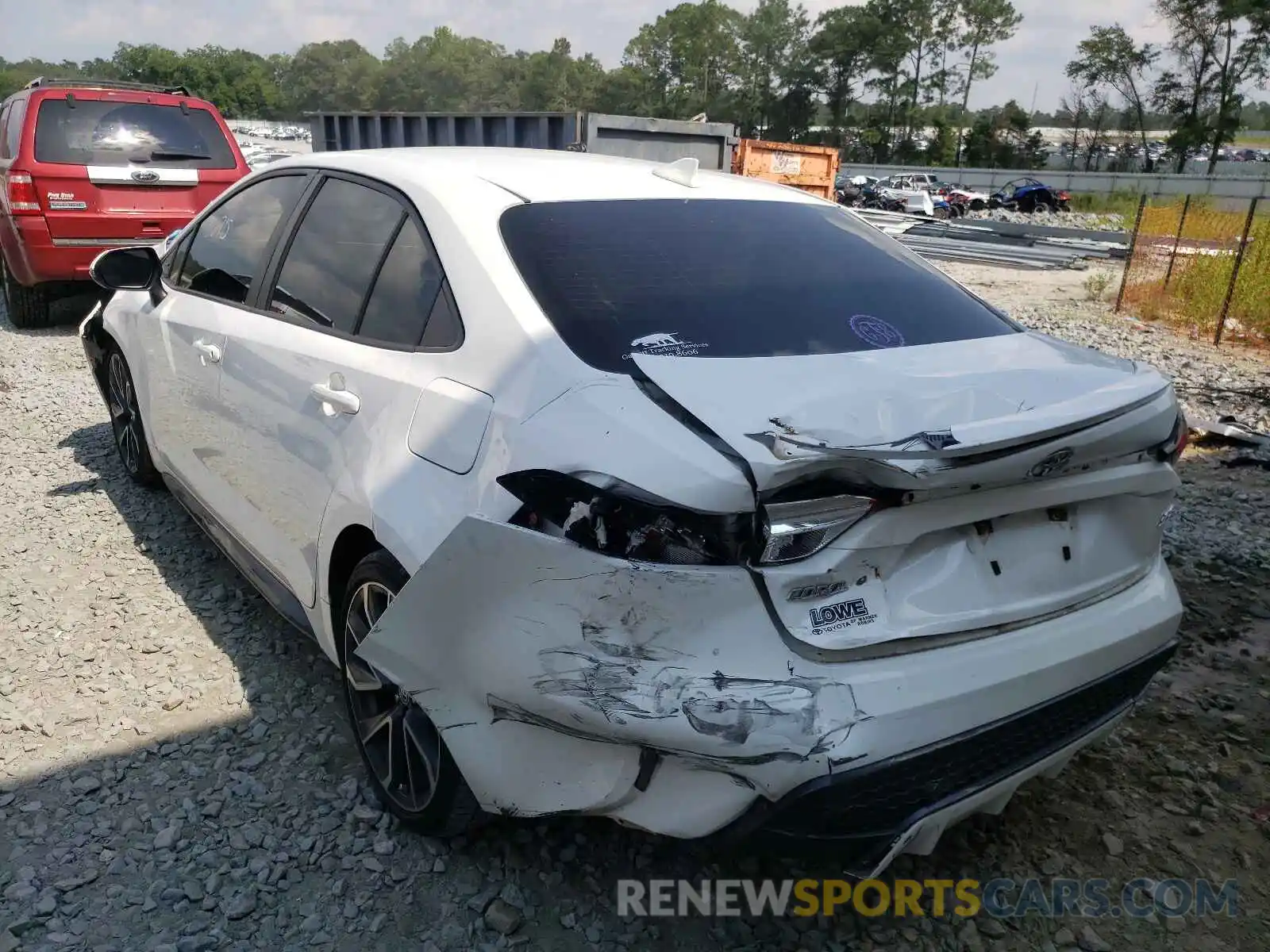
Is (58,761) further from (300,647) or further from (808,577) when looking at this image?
(808,577)

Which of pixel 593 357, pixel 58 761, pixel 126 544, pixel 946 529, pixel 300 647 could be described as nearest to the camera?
pixel 946 529

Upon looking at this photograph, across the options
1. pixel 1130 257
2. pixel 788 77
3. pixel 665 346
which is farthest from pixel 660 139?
pixel 788 77

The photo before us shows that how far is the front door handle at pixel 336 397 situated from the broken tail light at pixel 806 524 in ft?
3.91

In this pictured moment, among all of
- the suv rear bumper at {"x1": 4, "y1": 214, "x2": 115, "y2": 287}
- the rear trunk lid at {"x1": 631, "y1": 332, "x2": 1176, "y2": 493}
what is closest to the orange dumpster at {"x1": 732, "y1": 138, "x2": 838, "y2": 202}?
the suv rear bumper at {"x1": 4, "y1": 214, "x2": 115, "y2": 287}

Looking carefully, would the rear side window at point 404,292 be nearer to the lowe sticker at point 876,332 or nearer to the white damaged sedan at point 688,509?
the white damaged sedan at point 688,509

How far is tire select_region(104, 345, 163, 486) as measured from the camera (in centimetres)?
438

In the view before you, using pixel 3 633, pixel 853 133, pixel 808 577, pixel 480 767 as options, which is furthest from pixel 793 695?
pixel 853 133

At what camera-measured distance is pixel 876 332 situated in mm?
2348

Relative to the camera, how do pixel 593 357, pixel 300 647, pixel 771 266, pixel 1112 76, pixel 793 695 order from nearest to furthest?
Answer: pixel 793 695
pixel 593 357
pixel 771 266
pixel 300 647
pixel 1112 76

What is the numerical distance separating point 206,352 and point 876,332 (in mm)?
2266

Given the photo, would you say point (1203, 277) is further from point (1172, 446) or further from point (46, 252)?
point (46, 252)

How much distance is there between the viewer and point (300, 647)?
3.34m

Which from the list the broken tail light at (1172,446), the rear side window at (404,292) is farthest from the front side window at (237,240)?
the broken tail light at (1172,446)

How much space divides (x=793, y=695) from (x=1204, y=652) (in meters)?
2.54
